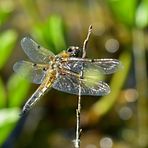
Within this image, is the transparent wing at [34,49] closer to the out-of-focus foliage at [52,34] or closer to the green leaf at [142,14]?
the out-of-focus foliage at [52,34]

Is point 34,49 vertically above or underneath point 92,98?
above

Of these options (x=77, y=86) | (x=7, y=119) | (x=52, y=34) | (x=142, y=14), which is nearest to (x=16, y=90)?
(x=7, y=119)

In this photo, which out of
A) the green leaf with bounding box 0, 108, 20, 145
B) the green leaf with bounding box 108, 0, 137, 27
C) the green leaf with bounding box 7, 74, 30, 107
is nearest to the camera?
the green leaf with bounding box 0, 108, 20, 145

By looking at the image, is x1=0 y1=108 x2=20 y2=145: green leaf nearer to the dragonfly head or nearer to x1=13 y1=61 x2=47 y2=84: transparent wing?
x1=13 y1=61 x2=47 y2=84: transparent wing

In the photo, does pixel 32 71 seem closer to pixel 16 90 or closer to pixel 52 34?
pixel 16 90

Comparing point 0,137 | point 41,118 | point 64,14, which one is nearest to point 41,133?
point 41,118

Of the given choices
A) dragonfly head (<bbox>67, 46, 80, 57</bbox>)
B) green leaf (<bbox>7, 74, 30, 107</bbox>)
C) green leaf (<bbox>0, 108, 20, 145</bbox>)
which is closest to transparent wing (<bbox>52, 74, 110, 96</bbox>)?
dragonfly head (<bbox>67, 46, 80, 57</bbox>)

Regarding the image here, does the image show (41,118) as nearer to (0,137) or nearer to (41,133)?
(41,133)

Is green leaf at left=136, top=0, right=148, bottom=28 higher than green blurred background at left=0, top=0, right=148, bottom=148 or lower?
higher
